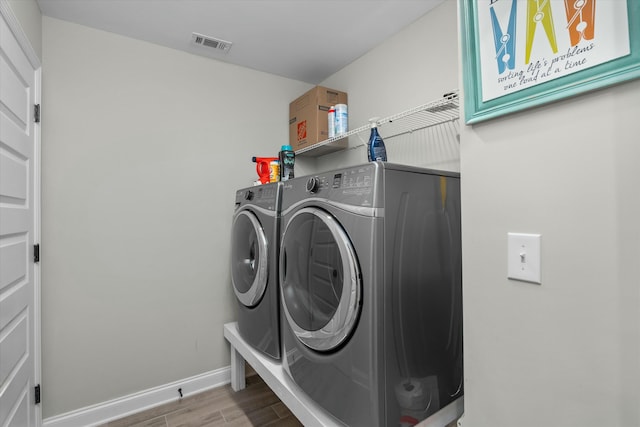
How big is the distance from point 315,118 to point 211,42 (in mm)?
911

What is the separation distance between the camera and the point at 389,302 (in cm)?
103

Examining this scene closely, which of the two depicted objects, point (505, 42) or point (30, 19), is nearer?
point (505, 42)

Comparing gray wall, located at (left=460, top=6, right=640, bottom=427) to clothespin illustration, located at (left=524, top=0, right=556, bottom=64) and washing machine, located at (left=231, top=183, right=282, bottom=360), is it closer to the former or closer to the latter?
clothespin illustration, located at (left=524, top=0, right=556, bottom=64)

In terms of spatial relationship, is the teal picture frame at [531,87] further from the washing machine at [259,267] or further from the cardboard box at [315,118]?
the cardboard box at [315,118]

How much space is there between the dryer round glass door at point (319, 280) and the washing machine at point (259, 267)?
0.64 feet

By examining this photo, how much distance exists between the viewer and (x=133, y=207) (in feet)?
6.82

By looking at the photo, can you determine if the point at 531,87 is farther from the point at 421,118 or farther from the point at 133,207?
the point at 133,207

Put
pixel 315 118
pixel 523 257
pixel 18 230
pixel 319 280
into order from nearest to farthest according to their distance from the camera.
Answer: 1. pixel 523 257
2. pixel 319 280
3. pixel 18 230
4. pixel 315 118

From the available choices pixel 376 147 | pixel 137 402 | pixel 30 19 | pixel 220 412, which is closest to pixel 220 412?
pixel 220 412

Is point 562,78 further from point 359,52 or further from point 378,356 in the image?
point 359,52

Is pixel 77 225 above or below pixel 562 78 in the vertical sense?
below

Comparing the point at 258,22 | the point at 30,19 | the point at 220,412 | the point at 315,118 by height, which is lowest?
the point at 220,412

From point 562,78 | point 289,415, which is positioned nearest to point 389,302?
point 562,78

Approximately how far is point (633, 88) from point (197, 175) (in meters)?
2.32
